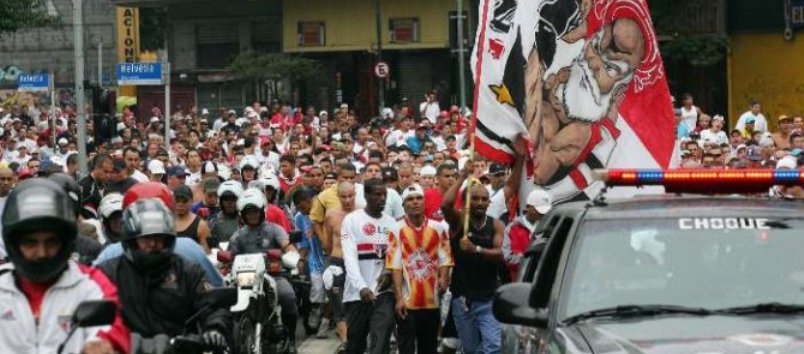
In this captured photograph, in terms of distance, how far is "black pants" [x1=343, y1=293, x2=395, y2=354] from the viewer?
14.7 meters

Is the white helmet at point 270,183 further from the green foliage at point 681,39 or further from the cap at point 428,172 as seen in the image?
the green foliage at point 681,39

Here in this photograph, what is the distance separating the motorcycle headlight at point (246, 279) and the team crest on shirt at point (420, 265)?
4.48 feet

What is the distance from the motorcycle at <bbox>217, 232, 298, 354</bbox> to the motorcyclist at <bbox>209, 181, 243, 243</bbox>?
1.07 m

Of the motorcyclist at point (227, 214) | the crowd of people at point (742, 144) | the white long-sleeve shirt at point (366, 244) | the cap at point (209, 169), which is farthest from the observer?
the cap at point (209, 169)

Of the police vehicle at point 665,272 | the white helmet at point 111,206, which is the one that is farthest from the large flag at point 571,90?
the police vehicle at point 665,272

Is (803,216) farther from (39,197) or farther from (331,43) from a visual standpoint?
(331,43)

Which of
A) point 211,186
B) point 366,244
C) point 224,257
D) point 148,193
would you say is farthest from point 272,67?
point 148,193

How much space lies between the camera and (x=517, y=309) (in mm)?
7598

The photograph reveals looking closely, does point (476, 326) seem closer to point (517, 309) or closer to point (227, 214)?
point (227, 214)

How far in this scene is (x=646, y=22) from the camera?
14.8 meters

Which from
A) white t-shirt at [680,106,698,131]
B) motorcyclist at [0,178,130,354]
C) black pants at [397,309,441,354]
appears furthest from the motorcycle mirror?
white t-shirt at [680,106,698,131]

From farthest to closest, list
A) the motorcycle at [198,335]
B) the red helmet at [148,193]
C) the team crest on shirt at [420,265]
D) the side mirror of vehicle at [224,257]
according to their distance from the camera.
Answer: the team crest on shirt at [420,265], the side mirror of vehicle at [224,257], the red helmet at [148,193], the motorcycle at [198,335]

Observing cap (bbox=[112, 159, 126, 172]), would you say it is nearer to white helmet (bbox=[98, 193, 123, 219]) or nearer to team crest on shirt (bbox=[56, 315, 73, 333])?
white helmet (bbox=[98, 193, 123, 219])

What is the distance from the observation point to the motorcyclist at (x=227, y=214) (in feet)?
51.7
